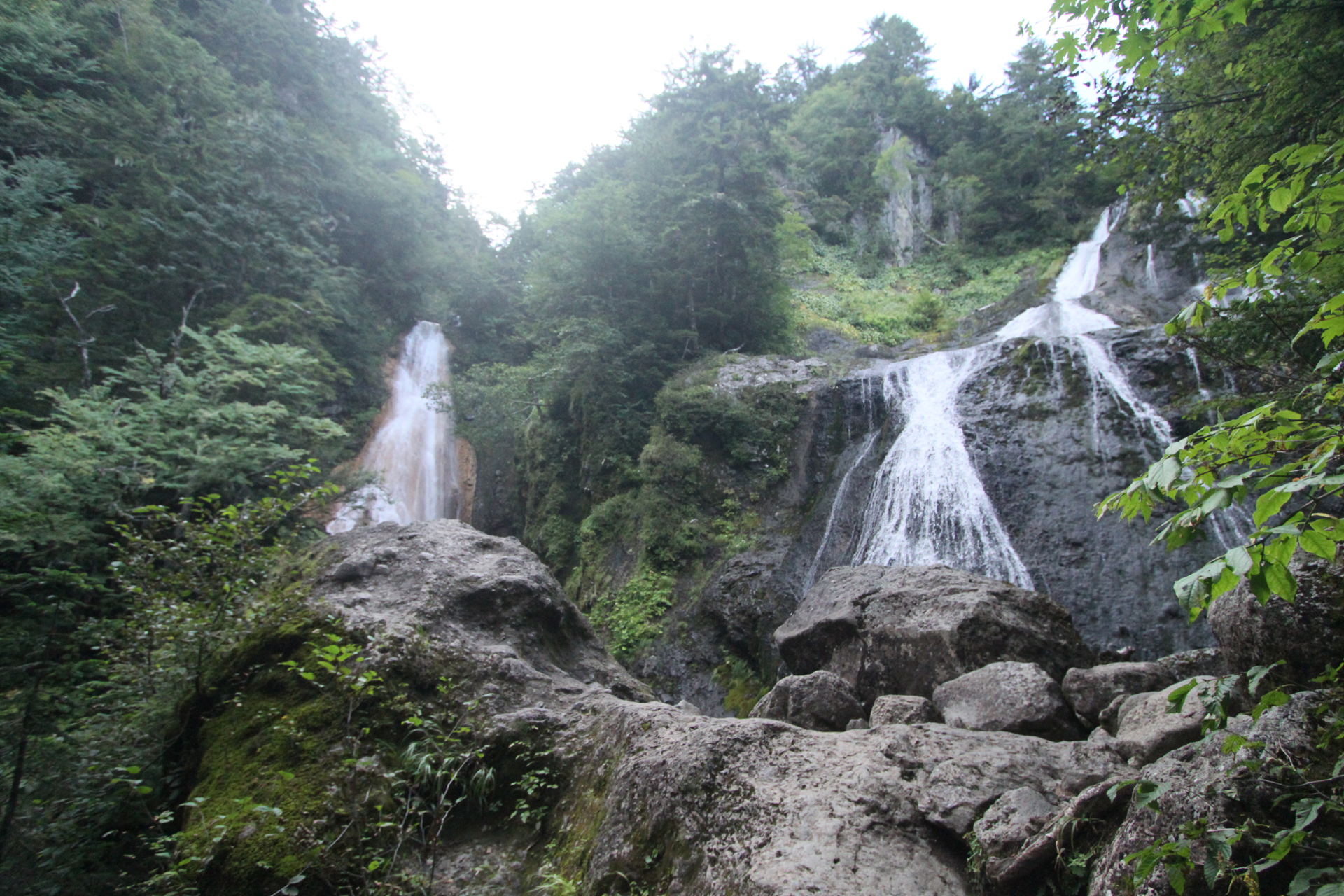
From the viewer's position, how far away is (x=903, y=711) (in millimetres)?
4445

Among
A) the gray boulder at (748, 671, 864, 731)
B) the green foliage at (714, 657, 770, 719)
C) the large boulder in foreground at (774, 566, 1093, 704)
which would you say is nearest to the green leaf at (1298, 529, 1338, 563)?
the gray boulder at (748, 671, 864, 731)

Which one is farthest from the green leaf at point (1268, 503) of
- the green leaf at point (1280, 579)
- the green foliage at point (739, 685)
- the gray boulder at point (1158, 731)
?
the green foliage at point (739, 685)

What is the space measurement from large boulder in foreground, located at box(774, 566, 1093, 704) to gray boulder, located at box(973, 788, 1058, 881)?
10.3ft

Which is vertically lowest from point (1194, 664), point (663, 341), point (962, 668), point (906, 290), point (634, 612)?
point (962, 668)

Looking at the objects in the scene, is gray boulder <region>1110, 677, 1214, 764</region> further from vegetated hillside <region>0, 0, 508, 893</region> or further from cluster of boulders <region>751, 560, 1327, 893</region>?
vegetated hillside <region>0, 0, 508, 893</region>

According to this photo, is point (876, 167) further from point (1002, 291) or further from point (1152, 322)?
point (1152, 322)

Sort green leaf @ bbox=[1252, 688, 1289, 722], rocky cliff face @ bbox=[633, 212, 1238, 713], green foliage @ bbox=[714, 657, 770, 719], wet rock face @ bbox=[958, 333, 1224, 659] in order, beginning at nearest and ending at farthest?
green leaf @ bbox=[1252, 688, 1289, 722], wet rock face @ bbox=[958, 333, 1224, 659], rocky cliff face @ bbox=[633, 212, 1238, 713], green foliage @ bbox=[714, 657, 770, 719]

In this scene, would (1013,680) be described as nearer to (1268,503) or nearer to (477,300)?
(1268,503)

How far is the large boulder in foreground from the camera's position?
18.9ft

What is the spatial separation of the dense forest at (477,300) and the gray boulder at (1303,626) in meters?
0.36

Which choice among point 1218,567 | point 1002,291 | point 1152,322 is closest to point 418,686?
point 1218,567

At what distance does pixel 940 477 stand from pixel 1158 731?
6.94 m

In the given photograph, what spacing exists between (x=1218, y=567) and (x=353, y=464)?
57.4 ft

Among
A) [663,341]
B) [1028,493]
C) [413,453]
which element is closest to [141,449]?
[663,341]
